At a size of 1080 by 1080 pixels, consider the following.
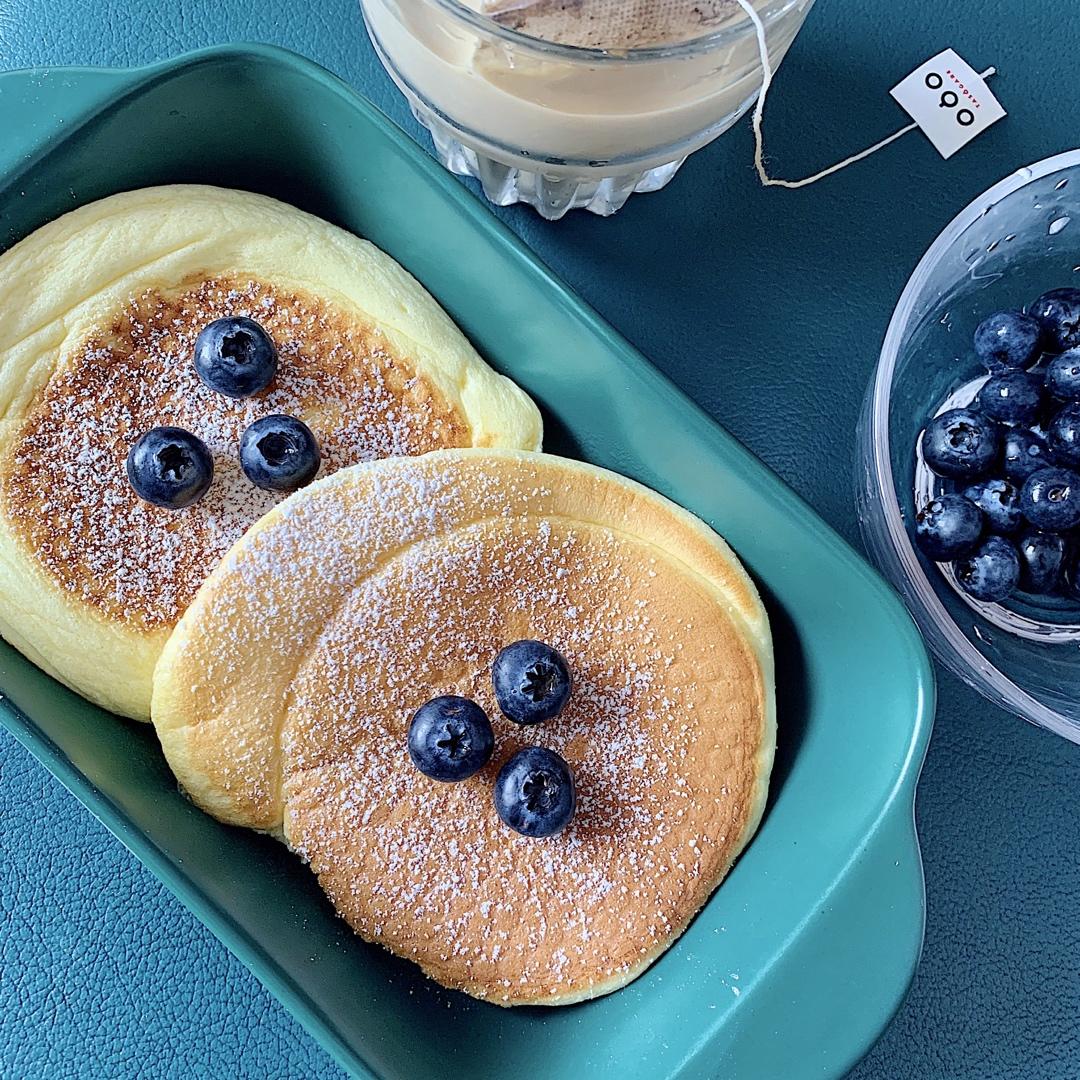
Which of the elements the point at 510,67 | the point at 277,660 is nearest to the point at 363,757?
the point at 277,660

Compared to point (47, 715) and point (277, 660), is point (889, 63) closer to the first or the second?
point (277, 660)

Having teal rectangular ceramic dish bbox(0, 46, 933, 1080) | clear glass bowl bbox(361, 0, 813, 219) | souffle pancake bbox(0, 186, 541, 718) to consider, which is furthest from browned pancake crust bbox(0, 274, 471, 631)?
clear glass bowl bbox(361, 0, 813, 219)

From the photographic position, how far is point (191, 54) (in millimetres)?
1044

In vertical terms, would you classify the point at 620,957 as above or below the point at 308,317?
below

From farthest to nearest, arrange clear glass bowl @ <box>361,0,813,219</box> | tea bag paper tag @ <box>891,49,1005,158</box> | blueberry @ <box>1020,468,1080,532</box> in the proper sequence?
tea bag paper tag @ <box>891,49,1005,158</box>
blueberry @ <box>1020,468,1080,532</box>
clear glass bowl @ <box>361,0,813,219</box>

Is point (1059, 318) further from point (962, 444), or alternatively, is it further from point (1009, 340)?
point (962, 444)

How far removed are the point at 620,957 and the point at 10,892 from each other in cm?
67

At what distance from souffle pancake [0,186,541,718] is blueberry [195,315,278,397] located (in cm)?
3

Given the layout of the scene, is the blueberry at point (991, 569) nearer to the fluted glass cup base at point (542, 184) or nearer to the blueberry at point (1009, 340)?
the blueberry at point (1009, 340)

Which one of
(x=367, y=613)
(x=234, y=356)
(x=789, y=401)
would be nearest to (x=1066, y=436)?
(x=789, y=401)

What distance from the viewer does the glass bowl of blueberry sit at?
3.92ft

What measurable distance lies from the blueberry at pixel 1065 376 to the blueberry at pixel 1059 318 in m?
0.03

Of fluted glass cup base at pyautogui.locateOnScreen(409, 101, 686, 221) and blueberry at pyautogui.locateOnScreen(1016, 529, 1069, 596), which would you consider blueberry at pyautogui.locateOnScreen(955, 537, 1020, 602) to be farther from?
fluted glass cup base at pyautogui.locateOnScreen(409, 101, 686, 221)

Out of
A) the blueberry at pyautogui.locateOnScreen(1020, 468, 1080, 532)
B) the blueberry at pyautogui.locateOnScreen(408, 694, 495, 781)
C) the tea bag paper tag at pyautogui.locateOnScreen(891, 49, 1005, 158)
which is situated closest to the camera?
the blueberry at pyautogui.locateOnScreen(408, 694, 495, 781)
